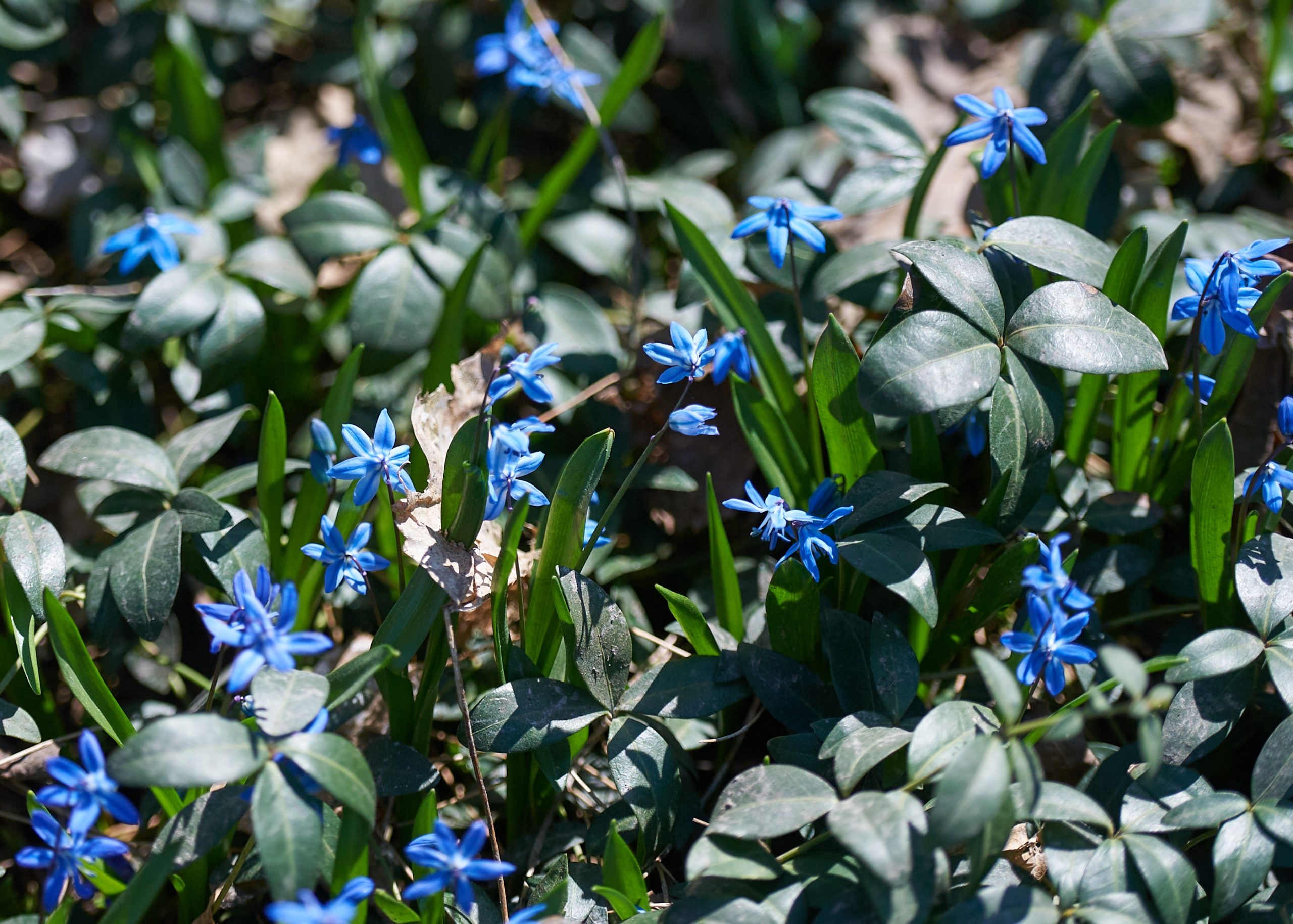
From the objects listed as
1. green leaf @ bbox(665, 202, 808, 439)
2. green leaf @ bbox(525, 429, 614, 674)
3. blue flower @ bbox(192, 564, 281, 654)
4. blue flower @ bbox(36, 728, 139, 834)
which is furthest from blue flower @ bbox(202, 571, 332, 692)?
green leaf @ bbox(665, 202, 808, 439)

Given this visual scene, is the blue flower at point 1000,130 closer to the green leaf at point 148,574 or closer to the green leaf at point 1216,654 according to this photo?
the green leaf at point 1216,654

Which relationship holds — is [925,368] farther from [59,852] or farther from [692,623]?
[59,852]

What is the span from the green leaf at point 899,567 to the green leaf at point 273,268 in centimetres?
139

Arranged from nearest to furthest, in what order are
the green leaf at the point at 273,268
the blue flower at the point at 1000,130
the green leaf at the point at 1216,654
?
the green leaf at the point at 1216,654, the blue flower at the point at 1000,130, the green leaf at the point at 273,268

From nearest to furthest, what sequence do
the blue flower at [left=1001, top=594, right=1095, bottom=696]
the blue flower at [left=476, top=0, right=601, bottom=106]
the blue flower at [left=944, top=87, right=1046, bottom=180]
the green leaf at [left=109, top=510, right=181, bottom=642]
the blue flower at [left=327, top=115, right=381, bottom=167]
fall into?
1. the blue flower at [left=1001, top=594, right=1095, bottom=696]
2. the green leaf at [left=109, top=510, right=181, bottom=642]
3. the blue flower at [left=944, top=87, right=1046, bottom=180]
4. the blue flower at [left=476, top=0, right=601, bottom=106]
5. the blue flower at [left=327, top=115, right=381, bottom=167]

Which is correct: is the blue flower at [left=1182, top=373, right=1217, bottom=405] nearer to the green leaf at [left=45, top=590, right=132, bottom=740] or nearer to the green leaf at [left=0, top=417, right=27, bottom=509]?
the green leaf at [left=45, top=590, right=132, bottom=740]

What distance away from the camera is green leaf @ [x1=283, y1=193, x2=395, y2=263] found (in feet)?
7.22

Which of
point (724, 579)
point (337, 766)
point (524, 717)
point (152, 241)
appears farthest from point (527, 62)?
point (337, 766)

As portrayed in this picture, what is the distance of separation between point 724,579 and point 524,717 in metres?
0.44

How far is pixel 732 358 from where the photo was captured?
1.85m

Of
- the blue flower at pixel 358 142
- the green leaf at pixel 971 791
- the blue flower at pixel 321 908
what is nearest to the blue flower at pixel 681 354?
the green leaf at pixel 971 791

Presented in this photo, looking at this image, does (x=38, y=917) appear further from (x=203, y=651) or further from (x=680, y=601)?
(x=680, y=601)

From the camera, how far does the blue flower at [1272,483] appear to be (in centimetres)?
152

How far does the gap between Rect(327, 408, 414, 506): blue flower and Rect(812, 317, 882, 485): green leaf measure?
699 millimetres
